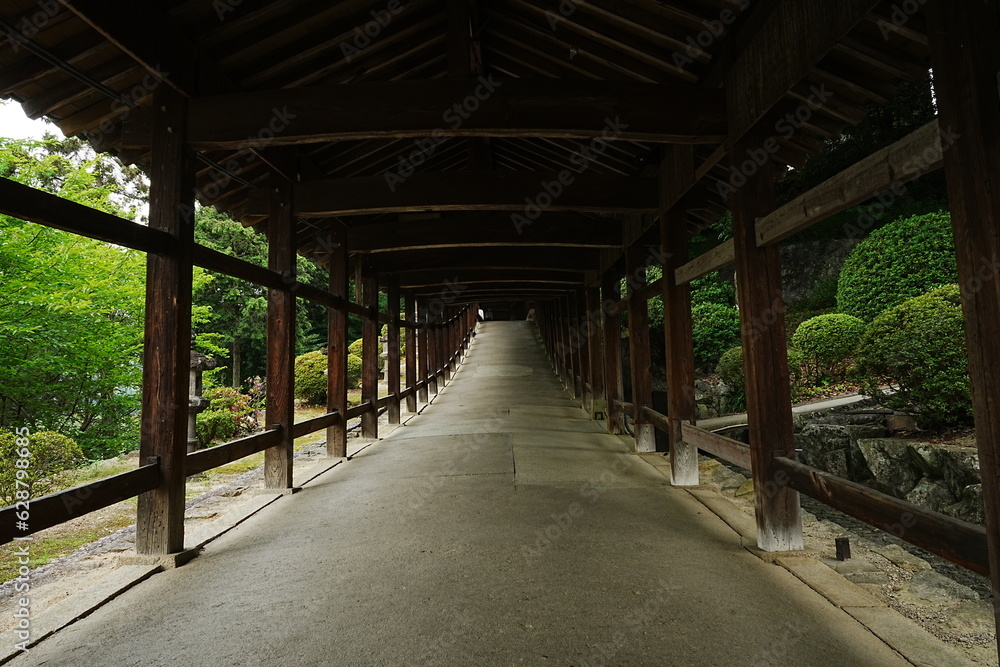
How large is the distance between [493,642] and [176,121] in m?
3.98

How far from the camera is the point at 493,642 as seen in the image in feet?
7.43

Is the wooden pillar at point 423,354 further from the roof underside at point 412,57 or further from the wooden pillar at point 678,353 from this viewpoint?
the wooden pillar at point 678,353

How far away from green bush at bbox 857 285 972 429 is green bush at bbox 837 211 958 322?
8.31 ft

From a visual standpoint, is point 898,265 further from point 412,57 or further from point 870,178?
point 412,57

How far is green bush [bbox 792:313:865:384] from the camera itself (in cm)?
923

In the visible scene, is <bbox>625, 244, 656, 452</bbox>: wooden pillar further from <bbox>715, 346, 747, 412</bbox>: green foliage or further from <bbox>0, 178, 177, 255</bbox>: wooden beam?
<bbox>0, 178, 177, 255</bbox>: wooden beam

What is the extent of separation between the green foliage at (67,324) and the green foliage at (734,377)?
10.6 meters

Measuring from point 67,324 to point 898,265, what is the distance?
42.1 feet

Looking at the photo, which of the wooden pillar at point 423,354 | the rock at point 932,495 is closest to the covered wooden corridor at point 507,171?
the rock at point 932,495

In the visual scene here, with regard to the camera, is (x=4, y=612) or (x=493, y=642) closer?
(x=493, y=642)

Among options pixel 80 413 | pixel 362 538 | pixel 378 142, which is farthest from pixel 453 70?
pixel 80 413

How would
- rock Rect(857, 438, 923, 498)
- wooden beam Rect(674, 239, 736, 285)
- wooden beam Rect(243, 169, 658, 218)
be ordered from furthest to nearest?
rock Rect(857, 438, 923, 498) → wooden beam Rect(243, 169, 658, 218) → wooden beam Rect(674, 239, 736, 285)

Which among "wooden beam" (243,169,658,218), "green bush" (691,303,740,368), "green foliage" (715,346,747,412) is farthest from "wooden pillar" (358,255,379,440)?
"green bush" (691,303,740,368)

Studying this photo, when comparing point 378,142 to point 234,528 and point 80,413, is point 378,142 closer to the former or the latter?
point 234,528
